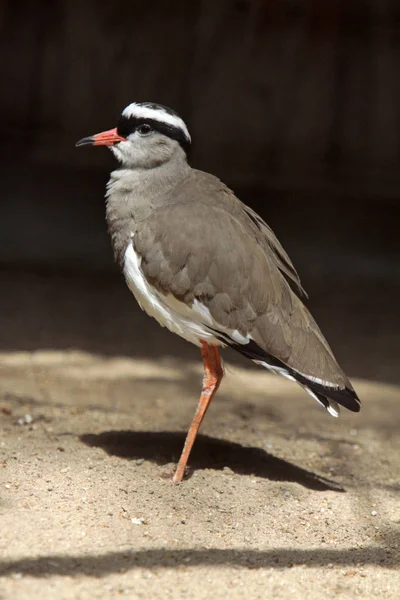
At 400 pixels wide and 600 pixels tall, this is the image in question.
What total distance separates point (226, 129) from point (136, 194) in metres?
3.58

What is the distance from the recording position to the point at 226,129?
7328 mm

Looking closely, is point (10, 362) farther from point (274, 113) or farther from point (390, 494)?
point (274, 113)

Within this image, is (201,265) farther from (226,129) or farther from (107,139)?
(226,129)

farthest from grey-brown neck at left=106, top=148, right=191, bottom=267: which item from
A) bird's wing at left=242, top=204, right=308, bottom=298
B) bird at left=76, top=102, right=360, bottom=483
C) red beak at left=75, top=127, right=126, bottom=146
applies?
bird's wing at left=242, top=204, right=308, bottom=298

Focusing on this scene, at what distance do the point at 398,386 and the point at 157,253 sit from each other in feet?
8.94

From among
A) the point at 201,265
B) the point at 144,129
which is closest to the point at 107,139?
the point at 144,129

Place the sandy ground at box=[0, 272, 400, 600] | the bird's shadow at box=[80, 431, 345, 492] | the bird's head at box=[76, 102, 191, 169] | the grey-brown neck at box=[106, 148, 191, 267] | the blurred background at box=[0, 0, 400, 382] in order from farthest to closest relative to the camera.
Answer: the blurred background at box=[0, 0, 400, 382] < the bird's shadow at box=[80, 431, 345, 492] < the bird's head at box=[76, 102, 191, 169] < the grey-brown neck at box=[106, 148, 191, 267] < the sandy ground at box=[0, 272, 400, 600]

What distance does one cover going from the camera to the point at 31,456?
391 cm

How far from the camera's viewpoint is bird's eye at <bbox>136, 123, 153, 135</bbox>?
404cm

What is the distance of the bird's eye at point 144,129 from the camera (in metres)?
4.04

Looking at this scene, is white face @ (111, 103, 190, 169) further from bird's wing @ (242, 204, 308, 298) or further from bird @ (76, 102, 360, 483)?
bird's wing @ (242, 204, 308, 298)

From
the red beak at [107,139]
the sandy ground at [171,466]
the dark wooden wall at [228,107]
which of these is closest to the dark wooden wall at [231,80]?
the dark wooden wall at [228,107]

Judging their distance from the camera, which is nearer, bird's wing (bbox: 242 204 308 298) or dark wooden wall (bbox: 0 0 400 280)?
bird's wing (bbox: 242 204 308 298)

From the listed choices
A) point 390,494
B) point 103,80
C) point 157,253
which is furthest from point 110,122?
point 390,494
